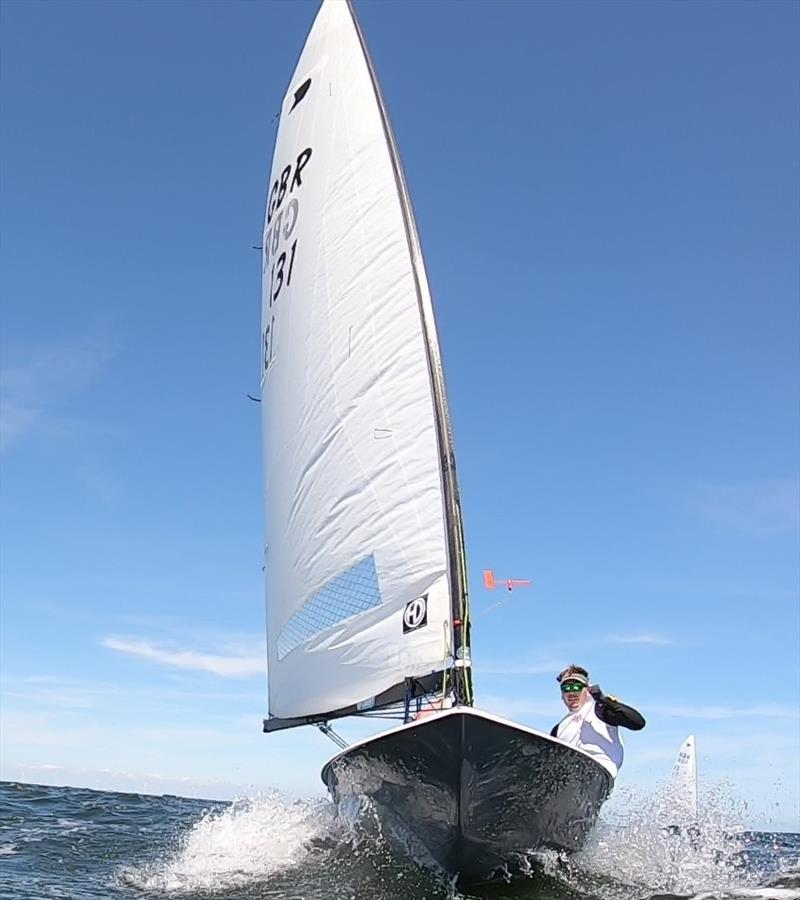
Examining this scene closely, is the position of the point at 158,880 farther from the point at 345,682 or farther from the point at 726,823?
the point at 726,823

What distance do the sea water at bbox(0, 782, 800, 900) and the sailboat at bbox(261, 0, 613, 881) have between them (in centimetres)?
31

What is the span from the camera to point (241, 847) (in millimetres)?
8625

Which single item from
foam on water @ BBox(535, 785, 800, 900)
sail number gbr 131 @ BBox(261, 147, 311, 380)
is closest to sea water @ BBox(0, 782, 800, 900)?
foam on water @ BBox(535, 785, 800, 900)

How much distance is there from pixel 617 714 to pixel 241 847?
4.11 meters

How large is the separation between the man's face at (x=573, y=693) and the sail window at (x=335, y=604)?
1767 millimetres

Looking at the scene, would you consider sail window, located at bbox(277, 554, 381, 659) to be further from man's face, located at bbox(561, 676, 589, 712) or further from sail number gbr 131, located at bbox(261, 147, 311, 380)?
sail number gbr 131, located at bbox(261, 147, 311, 380)

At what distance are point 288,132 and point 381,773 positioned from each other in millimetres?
9356

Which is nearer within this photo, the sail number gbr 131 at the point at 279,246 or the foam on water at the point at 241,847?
the foam on water at the point at 241,847

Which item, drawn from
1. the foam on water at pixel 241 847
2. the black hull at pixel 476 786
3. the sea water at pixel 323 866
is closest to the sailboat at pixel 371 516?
the black hull at pixel 476 786

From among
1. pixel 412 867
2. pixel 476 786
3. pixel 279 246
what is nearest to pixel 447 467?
pixel 476 786

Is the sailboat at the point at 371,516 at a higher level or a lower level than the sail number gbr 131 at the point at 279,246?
lower

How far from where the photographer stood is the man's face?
745 cm

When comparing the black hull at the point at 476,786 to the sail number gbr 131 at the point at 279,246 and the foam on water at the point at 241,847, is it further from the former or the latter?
the sail number gbr 131 at the point at 279,246

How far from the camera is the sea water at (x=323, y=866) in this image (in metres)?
6.30
